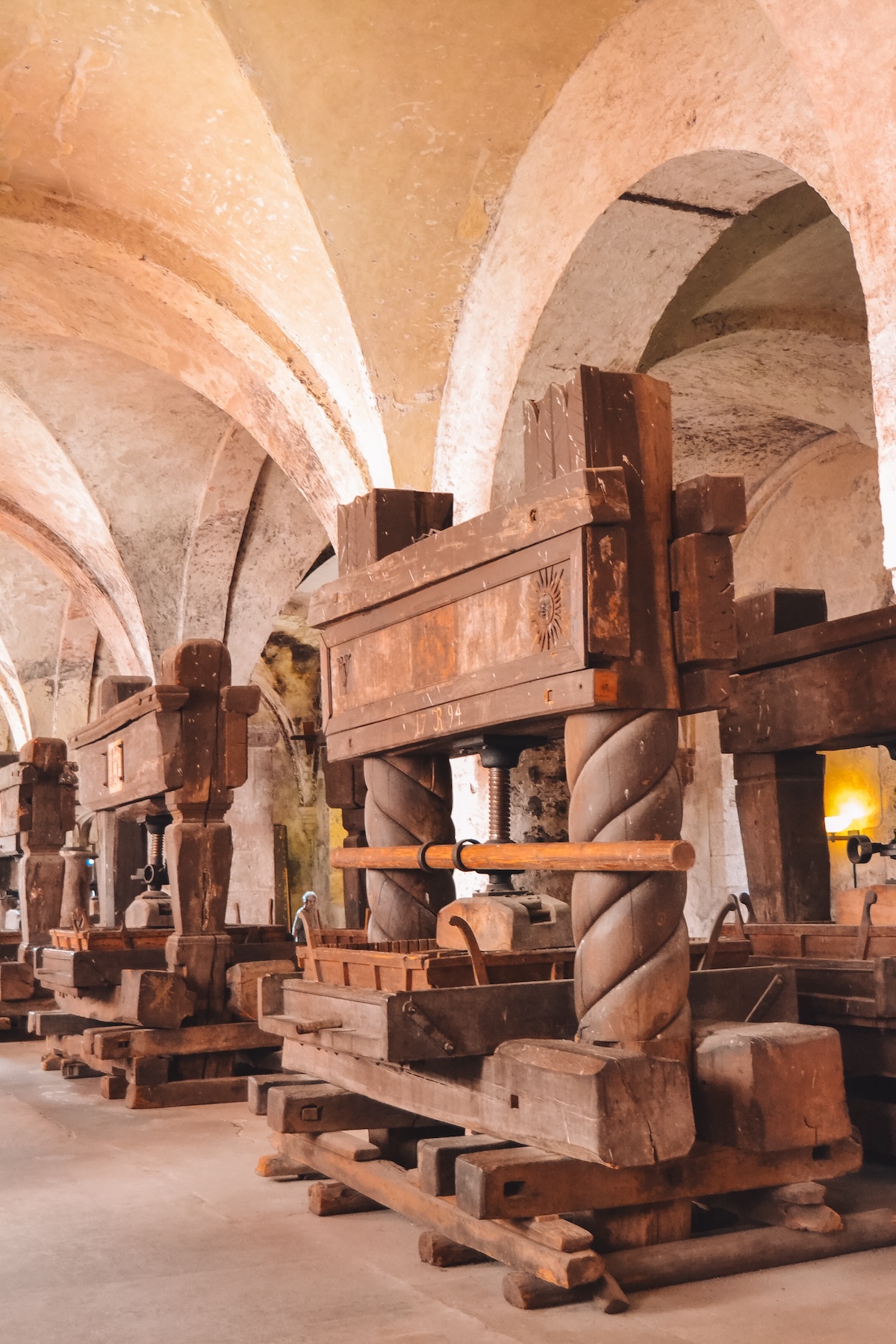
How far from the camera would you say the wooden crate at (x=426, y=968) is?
357 centimetres

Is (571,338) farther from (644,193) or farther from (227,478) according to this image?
(227,478)

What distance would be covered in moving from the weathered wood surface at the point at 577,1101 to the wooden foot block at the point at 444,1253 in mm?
307

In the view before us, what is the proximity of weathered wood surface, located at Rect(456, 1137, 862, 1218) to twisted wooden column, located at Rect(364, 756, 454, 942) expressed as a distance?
119 cm

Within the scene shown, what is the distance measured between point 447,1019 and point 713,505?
1.54 m

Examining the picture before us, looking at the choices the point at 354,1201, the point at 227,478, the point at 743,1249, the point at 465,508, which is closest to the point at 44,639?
the point at 227,478

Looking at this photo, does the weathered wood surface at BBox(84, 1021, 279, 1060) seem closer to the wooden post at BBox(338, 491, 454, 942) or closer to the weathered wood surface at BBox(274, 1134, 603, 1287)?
the weathered wood surface at BBox(274, 1134, 603, 1287)

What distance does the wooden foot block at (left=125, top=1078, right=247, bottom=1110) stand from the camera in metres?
6.51

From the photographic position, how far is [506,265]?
24.2ft

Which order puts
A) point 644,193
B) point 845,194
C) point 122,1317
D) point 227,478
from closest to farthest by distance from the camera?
point 122,1317 < point 845,194 < point 644,193 < point 227,478

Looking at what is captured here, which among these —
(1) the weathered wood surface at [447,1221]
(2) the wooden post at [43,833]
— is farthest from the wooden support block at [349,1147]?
(2) the wooden post at [43,833]

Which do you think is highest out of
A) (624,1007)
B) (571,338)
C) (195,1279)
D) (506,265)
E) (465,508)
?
(506,265)

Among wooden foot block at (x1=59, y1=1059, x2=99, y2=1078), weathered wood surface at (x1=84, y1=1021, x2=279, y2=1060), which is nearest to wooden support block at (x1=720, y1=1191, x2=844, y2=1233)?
weathered wood surface at (x1=84, y1=1021, x2=279, y2=1060)

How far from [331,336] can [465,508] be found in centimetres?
145

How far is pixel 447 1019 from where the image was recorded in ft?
11.3
